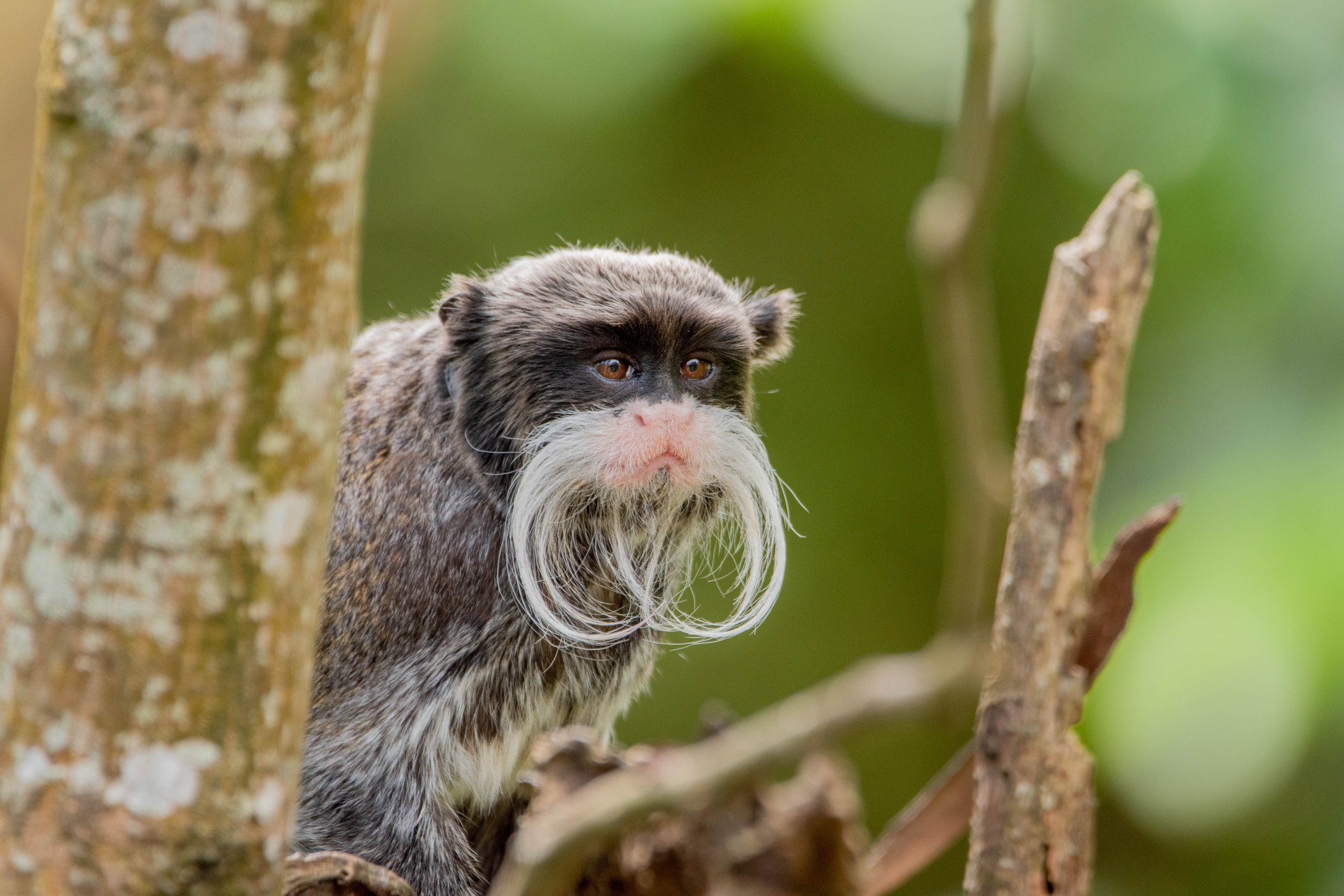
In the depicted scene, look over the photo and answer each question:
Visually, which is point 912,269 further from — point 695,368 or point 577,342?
point 577,342

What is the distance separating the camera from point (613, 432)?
2.12m

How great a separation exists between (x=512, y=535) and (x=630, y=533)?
8.9 inches

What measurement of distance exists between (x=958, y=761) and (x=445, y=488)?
93cm

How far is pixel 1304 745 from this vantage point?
3.97 meters

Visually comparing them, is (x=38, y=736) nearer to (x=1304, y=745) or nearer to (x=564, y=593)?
(x=564, y=593)

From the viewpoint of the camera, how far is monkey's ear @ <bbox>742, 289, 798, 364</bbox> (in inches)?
98.7

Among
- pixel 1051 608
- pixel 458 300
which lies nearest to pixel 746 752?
pixel 1051 608

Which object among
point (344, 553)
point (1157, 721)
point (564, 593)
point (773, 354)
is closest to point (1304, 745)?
point (1157, 721)

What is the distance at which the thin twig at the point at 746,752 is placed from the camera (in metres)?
0.87

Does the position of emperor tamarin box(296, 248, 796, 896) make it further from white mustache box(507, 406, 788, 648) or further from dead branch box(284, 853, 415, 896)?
dead branch box(284, 853, 415, 896)

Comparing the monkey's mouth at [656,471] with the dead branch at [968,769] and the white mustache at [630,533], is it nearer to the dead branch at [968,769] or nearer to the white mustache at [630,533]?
the white mustache at [630,533]

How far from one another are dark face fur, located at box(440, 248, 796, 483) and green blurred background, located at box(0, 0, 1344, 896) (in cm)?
226

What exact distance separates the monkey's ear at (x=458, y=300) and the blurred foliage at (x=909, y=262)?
2.49 meters

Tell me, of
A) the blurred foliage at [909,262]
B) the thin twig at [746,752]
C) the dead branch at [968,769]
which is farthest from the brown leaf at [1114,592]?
the blurred foliage at [909,262]
